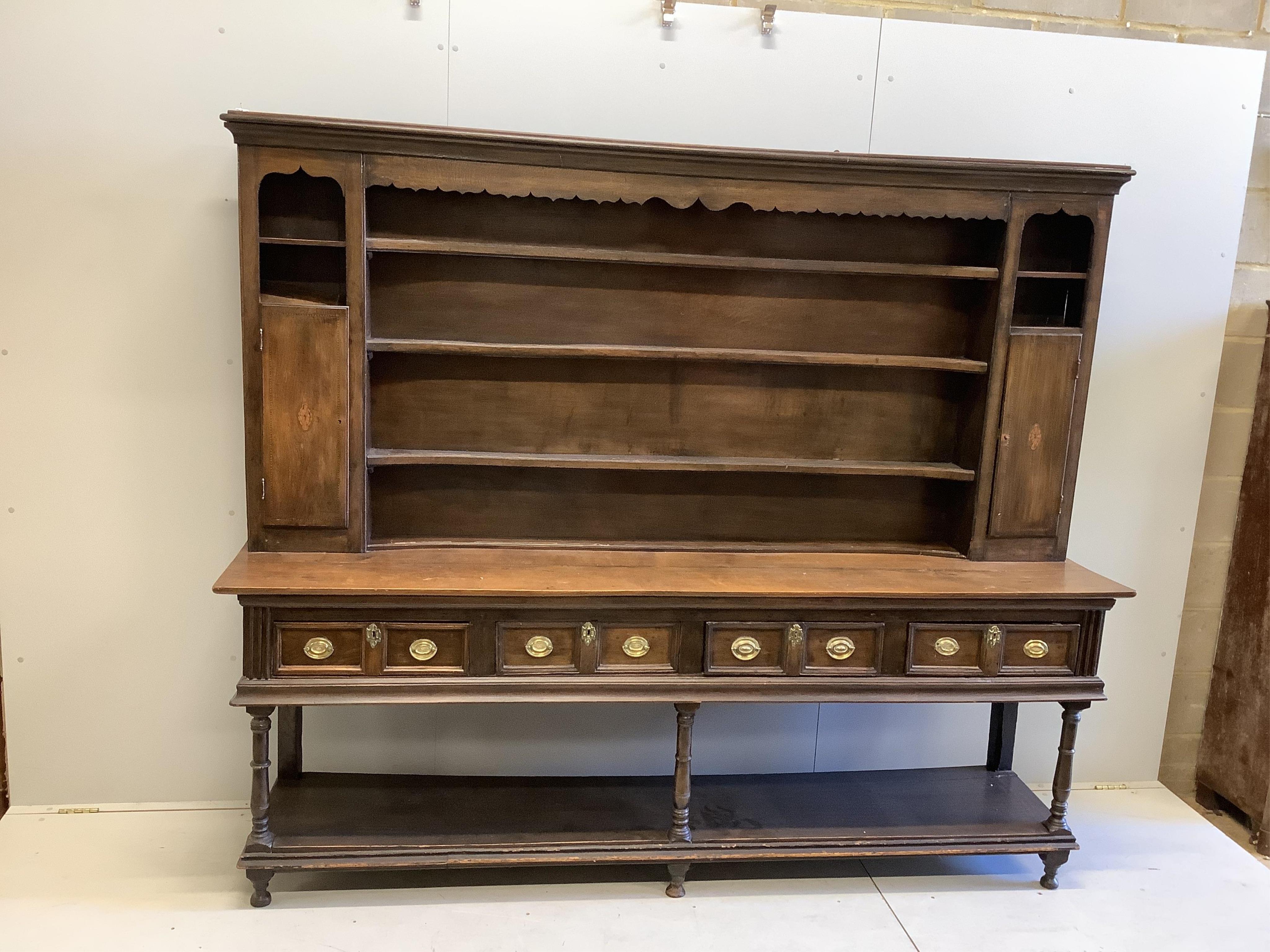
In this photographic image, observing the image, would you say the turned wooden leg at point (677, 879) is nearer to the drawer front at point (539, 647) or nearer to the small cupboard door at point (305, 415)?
the drawer front at point (539, 647)

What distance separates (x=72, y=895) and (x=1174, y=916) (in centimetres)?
303

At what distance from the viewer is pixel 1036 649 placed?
101 inches

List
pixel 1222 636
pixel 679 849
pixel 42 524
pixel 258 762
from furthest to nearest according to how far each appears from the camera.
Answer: pixel 1222 636 → pixel 42 524 → pixel 679 849 → pixel 258 762

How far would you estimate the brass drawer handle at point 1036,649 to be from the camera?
2570 mm

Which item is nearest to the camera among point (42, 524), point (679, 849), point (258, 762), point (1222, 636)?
point (258, 762)

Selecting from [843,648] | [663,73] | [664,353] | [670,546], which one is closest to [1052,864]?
[843,648]

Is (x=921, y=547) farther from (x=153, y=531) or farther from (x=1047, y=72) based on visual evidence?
(x=153, y=531)

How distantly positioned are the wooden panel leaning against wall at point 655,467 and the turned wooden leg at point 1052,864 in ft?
0.09

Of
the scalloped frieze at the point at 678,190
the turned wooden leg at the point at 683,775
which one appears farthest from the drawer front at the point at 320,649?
the scalloped frieze at the point at 678,190

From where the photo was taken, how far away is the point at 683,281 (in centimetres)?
274

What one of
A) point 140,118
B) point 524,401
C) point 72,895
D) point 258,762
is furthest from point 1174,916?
point 140,118

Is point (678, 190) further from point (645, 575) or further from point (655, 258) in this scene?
point (645, 575)

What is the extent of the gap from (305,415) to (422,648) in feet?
2.30

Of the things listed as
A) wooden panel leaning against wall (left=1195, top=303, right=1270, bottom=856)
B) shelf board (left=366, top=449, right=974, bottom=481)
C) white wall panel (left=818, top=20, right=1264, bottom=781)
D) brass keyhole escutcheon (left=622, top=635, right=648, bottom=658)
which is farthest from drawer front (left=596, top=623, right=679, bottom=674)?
wooden panel leaning against wall (left=1195, top=303, right=1270, bottom=856)
